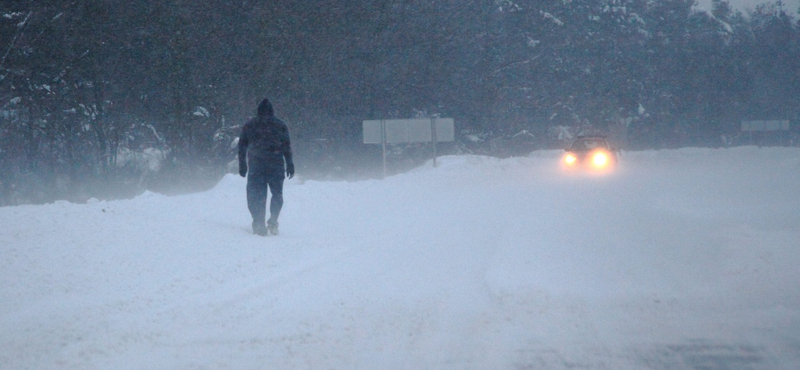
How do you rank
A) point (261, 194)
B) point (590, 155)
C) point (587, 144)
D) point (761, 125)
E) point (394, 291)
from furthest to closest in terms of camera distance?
1. point (761, 125)
2. point (587, 144)
3. point (590, 155)
4. point (261, 194)
5. point (394, 291)

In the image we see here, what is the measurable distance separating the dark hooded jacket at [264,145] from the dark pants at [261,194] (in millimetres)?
69

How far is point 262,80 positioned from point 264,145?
61.7ft

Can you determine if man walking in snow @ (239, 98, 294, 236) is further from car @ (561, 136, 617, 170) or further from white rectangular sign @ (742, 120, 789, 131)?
white rectangular sign @ (742, 120, 789, 131)

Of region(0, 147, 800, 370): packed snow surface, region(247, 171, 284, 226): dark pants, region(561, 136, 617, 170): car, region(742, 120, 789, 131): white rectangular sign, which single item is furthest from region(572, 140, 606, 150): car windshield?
region(742, 120, 789, 131): white rectangular sign

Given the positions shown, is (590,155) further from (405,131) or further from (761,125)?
(761,125)

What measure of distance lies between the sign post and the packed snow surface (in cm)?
1239

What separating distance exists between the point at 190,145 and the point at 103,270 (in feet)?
64.1

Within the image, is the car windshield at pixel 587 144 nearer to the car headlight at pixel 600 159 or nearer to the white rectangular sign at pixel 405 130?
the car headlight at pixel 600 159

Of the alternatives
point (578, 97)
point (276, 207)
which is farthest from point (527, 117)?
point (276, 207)

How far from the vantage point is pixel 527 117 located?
164 feet

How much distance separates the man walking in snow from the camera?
9.88 meters

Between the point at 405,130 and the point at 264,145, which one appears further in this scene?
the point at 405,130

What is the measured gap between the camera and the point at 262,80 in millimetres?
A: 28141

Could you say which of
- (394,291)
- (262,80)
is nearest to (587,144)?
(262,80)
